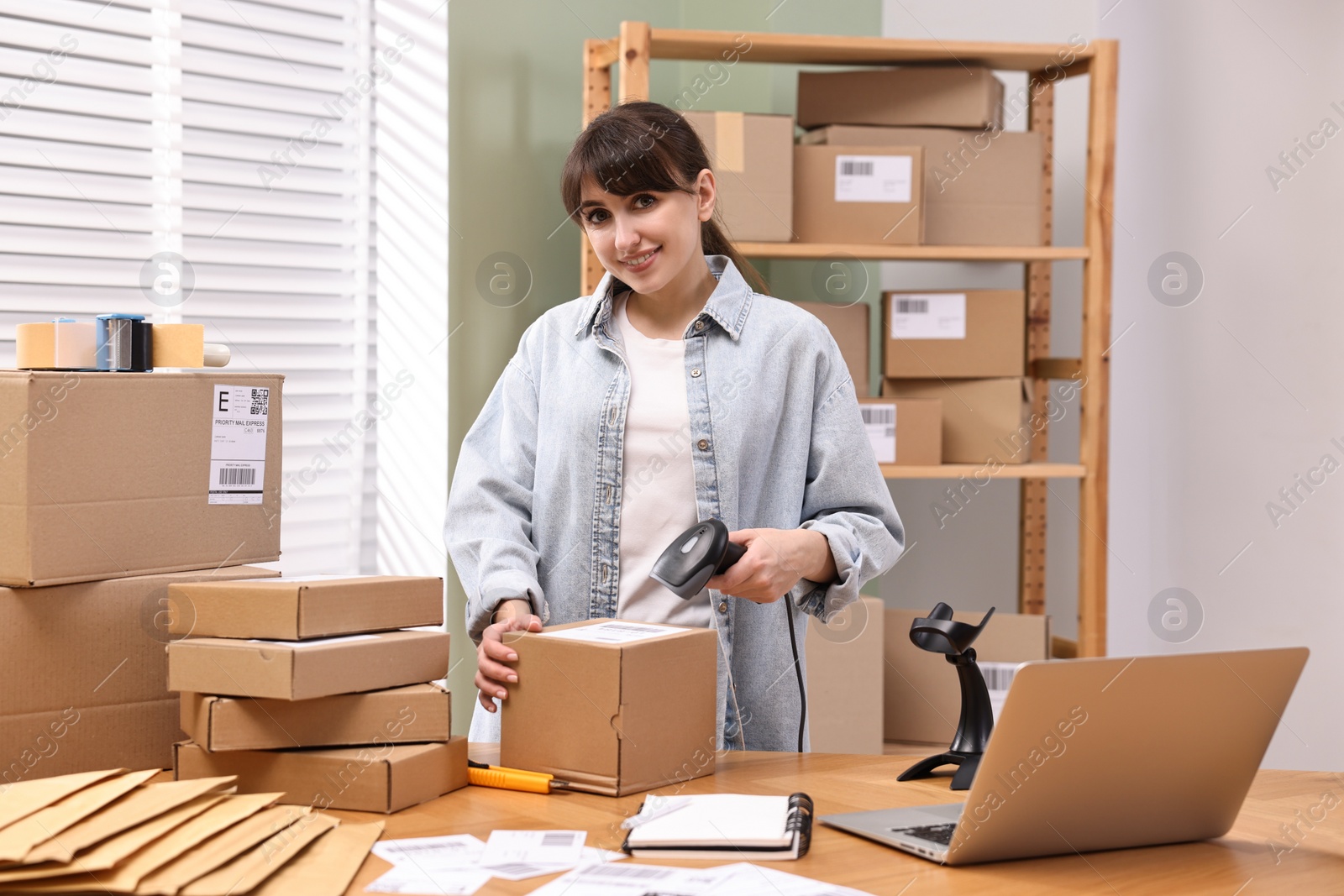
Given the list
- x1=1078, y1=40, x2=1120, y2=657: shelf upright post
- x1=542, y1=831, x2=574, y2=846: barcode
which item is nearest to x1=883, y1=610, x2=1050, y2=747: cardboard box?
x1=1078, y1=40, x2=1120, y2=657: shelf upright post

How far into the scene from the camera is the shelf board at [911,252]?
2438mm

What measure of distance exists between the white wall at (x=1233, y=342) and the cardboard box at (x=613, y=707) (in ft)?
5.54

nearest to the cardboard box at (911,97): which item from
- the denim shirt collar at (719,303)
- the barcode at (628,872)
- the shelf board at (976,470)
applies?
the shelf board at (976,470)

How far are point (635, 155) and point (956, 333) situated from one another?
1304 mm

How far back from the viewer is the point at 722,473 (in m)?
1.57

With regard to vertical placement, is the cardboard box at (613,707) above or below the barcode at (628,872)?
above

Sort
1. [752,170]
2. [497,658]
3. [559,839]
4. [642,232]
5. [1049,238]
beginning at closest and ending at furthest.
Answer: [559,839] < [497,658] < [642,232] < [752,170] < [1049,238]

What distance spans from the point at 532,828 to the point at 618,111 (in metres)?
0.92

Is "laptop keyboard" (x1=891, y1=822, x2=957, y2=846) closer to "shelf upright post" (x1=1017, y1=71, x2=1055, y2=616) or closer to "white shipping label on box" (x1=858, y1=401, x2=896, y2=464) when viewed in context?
"white shipping label on box" (x1=858, y1=401, x2=896, y2=464)

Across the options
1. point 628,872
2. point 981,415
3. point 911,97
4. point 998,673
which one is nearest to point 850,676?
point 998,673

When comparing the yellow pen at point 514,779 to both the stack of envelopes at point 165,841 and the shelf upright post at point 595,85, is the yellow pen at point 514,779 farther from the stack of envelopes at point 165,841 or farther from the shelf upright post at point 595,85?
the shelf upright post at point 595,85

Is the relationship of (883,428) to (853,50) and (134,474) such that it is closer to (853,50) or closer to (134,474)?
(853,50)

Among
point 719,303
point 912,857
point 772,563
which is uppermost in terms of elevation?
point 719,303

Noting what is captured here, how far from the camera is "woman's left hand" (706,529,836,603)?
1.32 m
